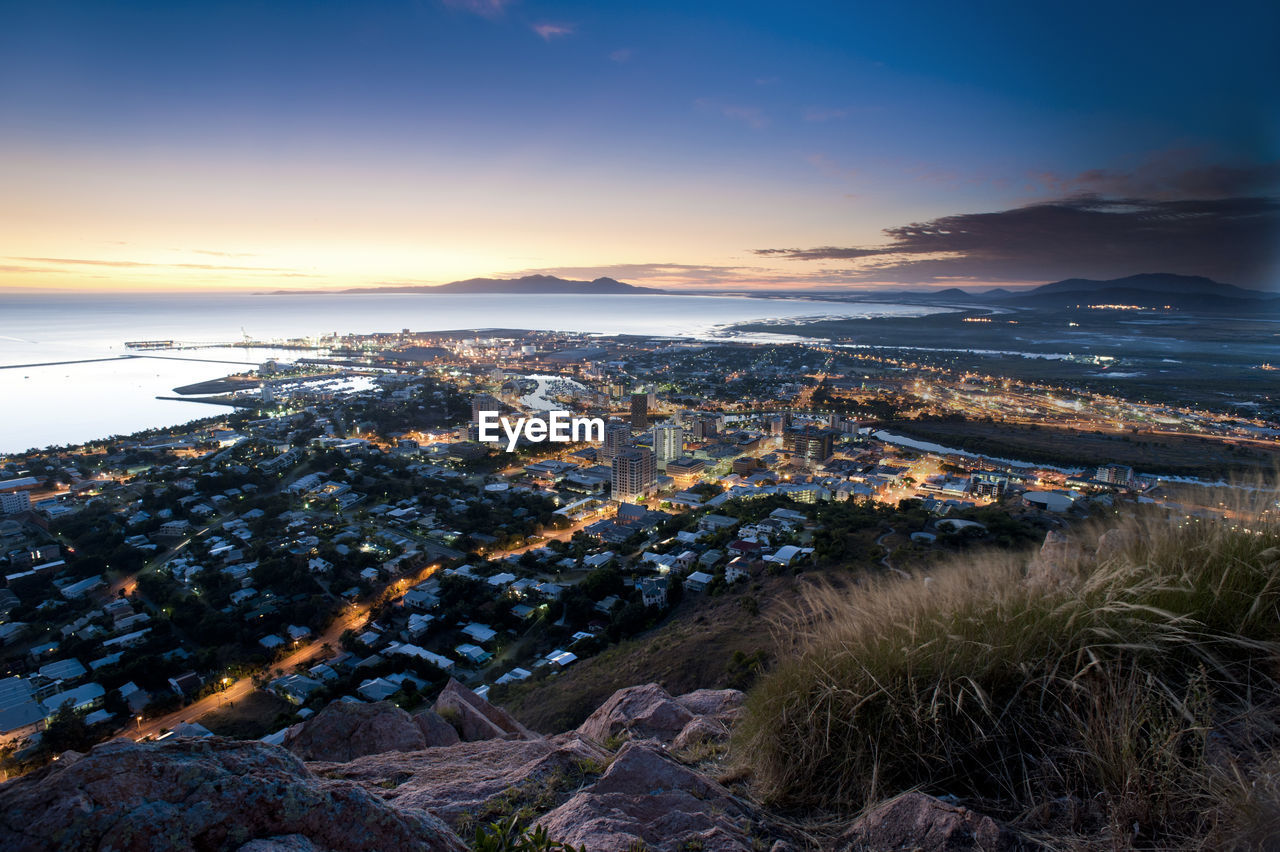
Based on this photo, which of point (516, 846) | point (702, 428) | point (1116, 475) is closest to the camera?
point (516, 846)

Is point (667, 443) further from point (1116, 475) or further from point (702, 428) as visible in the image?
point (1116, 475)

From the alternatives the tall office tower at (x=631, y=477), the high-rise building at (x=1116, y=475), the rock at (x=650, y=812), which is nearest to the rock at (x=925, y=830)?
the rock at (x=650, y=812)

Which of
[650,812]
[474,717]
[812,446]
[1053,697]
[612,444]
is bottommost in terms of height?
[812,446]

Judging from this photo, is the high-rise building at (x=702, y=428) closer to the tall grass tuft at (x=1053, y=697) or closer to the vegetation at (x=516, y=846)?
the tall grass tuft at (x=1053, y=697)

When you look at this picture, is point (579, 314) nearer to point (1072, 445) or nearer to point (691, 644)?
point (1072, 445)

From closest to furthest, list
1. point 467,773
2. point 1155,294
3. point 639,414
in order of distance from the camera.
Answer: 1. point 467,773
2. point 639,414
3. point 1155,294

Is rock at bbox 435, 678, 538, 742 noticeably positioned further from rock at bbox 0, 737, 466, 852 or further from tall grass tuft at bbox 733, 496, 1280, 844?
rock at bbox 0, 737, 466, 852

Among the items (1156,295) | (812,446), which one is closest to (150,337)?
(812,446)

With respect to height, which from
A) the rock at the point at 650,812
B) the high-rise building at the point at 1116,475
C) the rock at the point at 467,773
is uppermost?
the rock at the point at 650,812
